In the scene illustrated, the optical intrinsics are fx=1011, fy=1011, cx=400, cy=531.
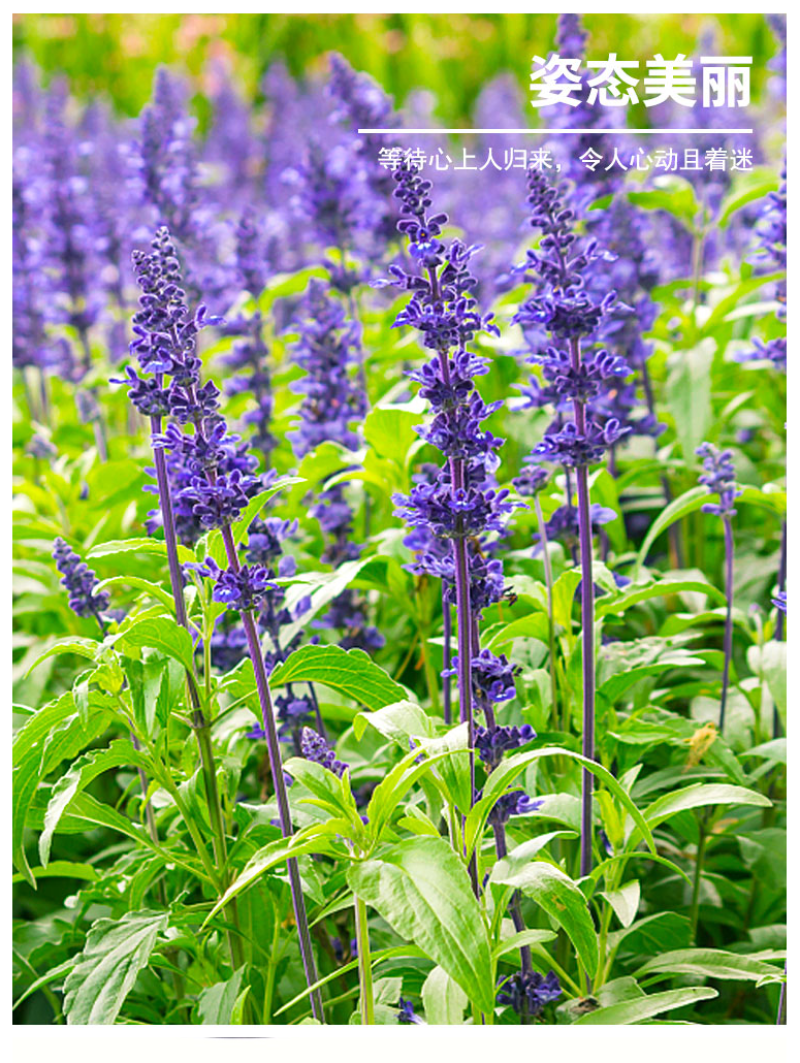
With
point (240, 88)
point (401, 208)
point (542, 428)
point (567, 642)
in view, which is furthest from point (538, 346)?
point (240, 88)

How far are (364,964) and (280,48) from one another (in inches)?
356

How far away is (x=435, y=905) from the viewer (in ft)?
3.62

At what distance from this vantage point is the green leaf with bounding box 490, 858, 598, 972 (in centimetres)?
127

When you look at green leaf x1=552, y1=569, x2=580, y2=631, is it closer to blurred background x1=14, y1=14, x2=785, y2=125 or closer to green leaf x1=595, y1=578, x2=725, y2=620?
green leaf x1=595, y1=578, x2=725, y2=620

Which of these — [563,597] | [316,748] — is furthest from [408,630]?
[316,748]

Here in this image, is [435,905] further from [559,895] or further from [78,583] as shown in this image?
[78,583]

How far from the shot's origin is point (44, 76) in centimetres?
849

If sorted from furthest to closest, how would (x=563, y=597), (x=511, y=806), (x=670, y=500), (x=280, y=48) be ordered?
(x=280, y=48) → (x=670, y=500) → (x=563, y=597) → (x=511, y=806)

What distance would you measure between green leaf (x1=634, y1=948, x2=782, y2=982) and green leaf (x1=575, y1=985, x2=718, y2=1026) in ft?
0.37

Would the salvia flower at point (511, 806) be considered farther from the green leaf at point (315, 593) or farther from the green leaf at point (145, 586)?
the green leaf at point (145, 586)

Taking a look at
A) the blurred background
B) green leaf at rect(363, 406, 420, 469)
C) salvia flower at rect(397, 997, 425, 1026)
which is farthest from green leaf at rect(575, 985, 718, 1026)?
the blurred background

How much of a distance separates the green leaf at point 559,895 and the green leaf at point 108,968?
504 millimetres
